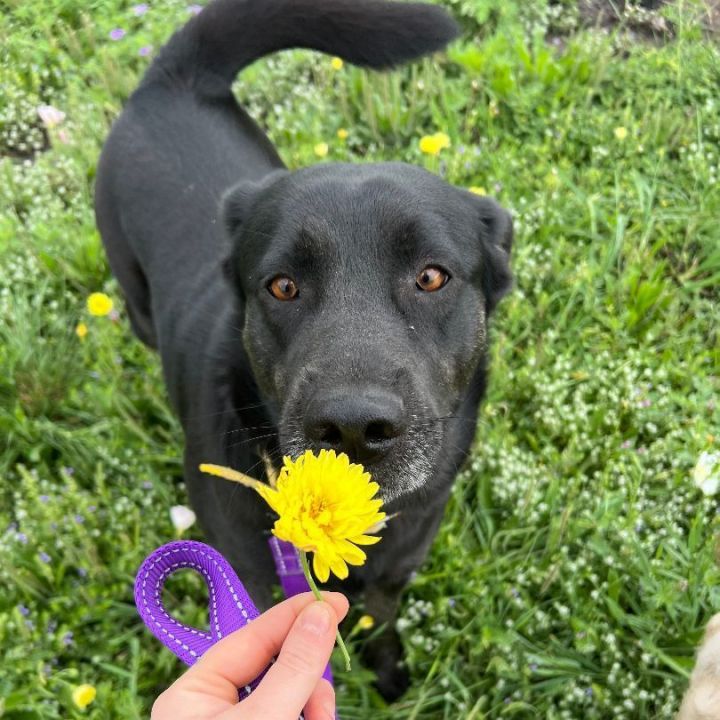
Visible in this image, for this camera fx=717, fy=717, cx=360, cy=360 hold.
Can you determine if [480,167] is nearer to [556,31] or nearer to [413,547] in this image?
[556,31]

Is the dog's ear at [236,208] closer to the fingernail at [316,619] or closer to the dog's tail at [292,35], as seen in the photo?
the dog's tail at [292,35]

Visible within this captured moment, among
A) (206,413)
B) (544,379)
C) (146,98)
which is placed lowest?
(544,379)

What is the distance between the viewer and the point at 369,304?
1.67 meters

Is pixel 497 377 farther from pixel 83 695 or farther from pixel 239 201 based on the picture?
pixel 83 695

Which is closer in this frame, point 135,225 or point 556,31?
point 135,225

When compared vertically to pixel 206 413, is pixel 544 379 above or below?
below

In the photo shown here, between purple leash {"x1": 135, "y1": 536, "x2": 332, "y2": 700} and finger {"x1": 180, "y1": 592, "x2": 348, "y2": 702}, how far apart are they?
0.36ft

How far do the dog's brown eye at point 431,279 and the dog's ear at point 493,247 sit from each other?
0.25 metres

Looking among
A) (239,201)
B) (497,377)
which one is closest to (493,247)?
(239,201)

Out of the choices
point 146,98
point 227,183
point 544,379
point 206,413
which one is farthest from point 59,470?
point 544,379

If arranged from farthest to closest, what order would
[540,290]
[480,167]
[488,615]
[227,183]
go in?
1. [480,167]
2. [540,290]
3. [227,183]
4. [488,615]

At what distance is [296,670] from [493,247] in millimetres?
1404

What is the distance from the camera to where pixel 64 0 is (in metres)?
4.19

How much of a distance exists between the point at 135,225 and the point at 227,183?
39cm
